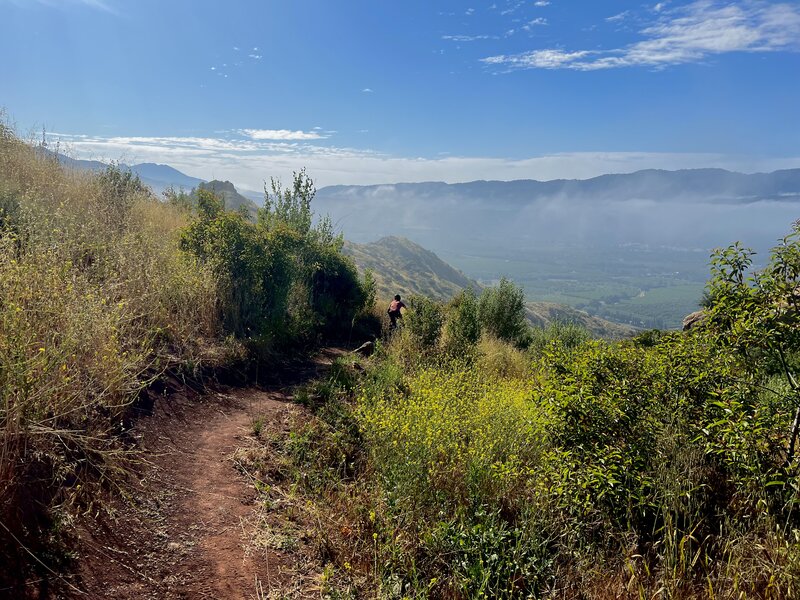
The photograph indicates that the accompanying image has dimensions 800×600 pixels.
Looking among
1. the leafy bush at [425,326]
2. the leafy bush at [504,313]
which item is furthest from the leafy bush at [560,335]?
the leafy bush at [425,326]

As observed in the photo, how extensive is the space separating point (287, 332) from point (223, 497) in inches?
221

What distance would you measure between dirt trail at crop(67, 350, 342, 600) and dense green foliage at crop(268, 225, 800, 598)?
798mm

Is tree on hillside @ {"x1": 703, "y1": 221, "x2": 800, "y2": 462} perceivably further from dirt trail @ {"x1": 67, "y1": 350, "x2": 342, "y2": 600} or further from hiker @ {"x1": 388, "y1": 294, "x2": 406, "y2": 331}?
hiker @ {"x1": 388, "y1": 294, "x2": 406, "y2": 331}

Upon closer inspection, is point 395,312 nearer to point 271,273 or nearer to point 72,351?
point 271,273

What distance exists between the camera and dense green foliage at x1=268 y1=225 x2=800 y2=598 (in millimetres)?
3426

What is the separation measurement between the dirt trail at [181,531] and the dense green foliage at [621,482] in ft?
2.62

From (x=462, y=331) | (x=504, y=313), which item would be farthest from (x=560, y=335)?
(x=462, y=331)

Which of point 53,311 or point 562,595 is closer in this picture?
point 562,595

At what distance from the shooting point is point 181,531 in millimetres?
3793

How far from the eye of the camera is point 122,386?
4758 millimetres

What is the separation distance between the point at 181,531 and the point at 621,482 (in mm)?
3704

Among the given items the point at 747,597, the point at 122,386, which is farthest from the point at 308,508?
the point at 747,597

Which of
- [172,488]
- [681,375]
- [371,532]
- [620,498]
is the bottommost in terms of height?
[371,532]

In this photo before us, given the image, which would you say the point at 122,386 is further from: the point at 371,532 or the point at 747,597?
the point at 747,597
